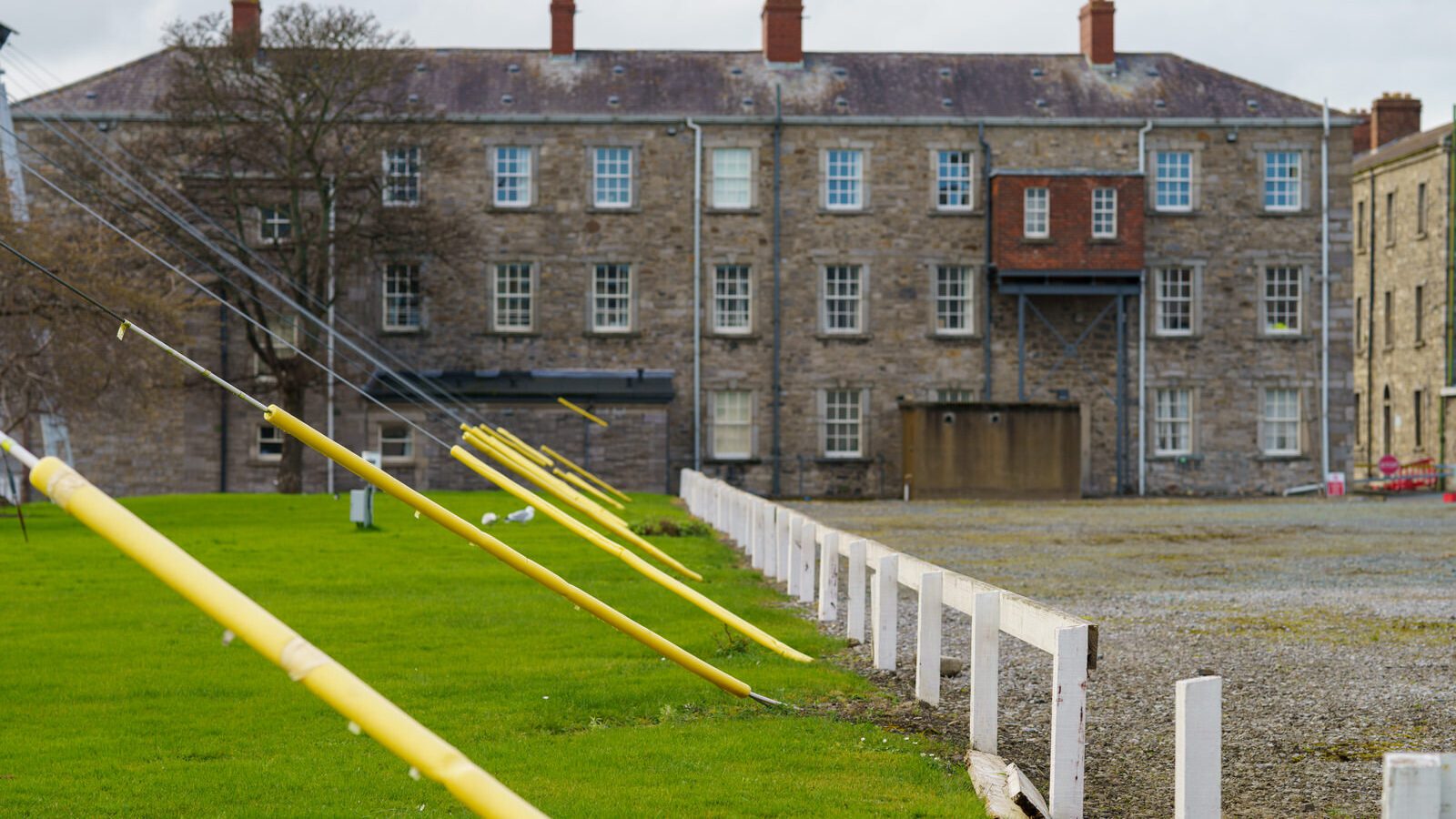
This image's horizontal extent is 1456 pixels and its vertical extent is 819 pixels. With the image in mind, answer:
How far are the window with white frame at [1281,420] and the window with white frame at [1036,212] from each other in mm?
7482

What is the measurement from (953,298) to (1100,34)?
8.99m

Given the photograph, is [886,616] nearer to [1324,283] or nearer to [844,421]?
[844,421]

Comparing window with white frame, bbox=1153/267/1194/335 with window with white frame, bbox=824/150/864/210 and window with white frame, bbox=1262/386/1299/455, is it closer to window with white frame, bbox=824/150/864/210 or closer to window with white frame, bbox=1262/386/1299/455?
window with white frame, bbox=1262/386/1299/455

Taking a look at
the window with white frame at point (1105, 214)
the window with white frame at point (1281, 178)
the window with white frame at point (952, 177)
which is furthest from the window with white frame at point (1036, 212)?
the window with white frame at point (1281, 178)

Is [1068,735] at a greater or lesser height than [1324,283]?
lesser

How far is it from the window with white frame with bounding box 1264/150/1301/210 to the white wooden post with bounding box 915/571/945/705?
124 ft

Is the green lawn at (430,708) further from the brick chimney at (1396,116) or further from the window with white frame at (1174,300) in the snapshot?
the brick chimney at (1396,116)

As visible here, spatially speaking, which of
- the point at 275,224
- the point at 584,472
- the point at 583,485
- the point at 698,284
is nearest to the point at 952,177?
the point at 698,284

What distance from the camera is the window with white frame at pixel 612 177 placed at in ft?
142

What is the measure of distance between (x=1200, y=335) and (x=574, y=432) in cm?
1648

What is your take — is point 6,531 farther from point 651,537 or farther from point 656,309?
point 656,309

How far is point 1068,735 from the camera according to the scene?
6.64 meters

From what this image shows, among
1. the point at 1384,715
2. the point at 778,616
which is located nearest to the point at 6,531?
the point at 778,616

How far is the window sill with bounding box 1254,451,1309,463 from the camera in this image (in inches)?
1720
